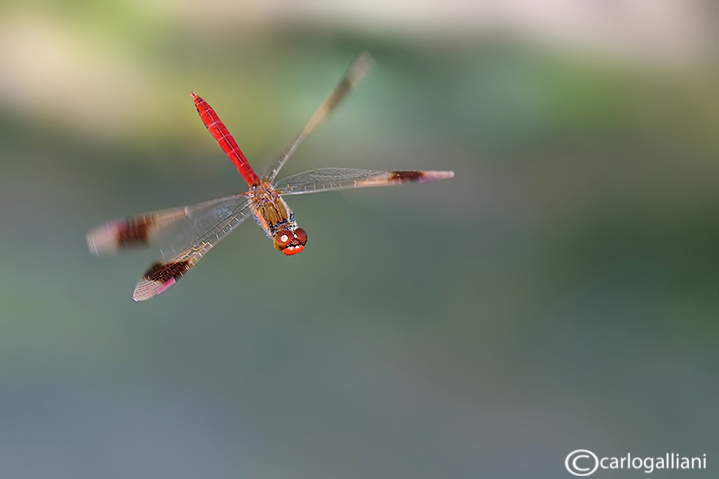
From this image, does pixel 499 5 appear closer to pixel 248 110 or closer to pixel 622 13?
pixel 622 13

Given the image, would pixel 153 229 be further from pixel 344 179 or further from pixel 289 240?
pixel 344 179

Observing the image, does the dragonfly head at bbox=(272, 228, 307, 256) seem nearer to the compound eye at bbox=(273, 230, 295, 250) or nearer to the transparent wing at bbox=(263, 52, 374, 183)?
the compound eye at bbox=(273, 230, 295, 250)

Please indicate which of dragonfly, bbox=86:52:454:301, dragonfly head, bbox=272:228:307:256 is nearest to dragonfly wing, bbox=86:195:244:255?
dragonfly, bbox=86:52:454:301

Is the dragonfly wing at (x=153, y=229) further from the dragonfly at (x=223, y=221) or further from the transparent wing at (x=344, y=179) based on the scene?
the transparent wing at (x=344, y=179)

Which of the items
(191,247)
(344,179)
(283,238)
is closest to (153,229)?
(191,247)

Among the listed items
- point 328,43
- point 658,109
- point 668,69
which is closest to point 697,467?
point 658,109
